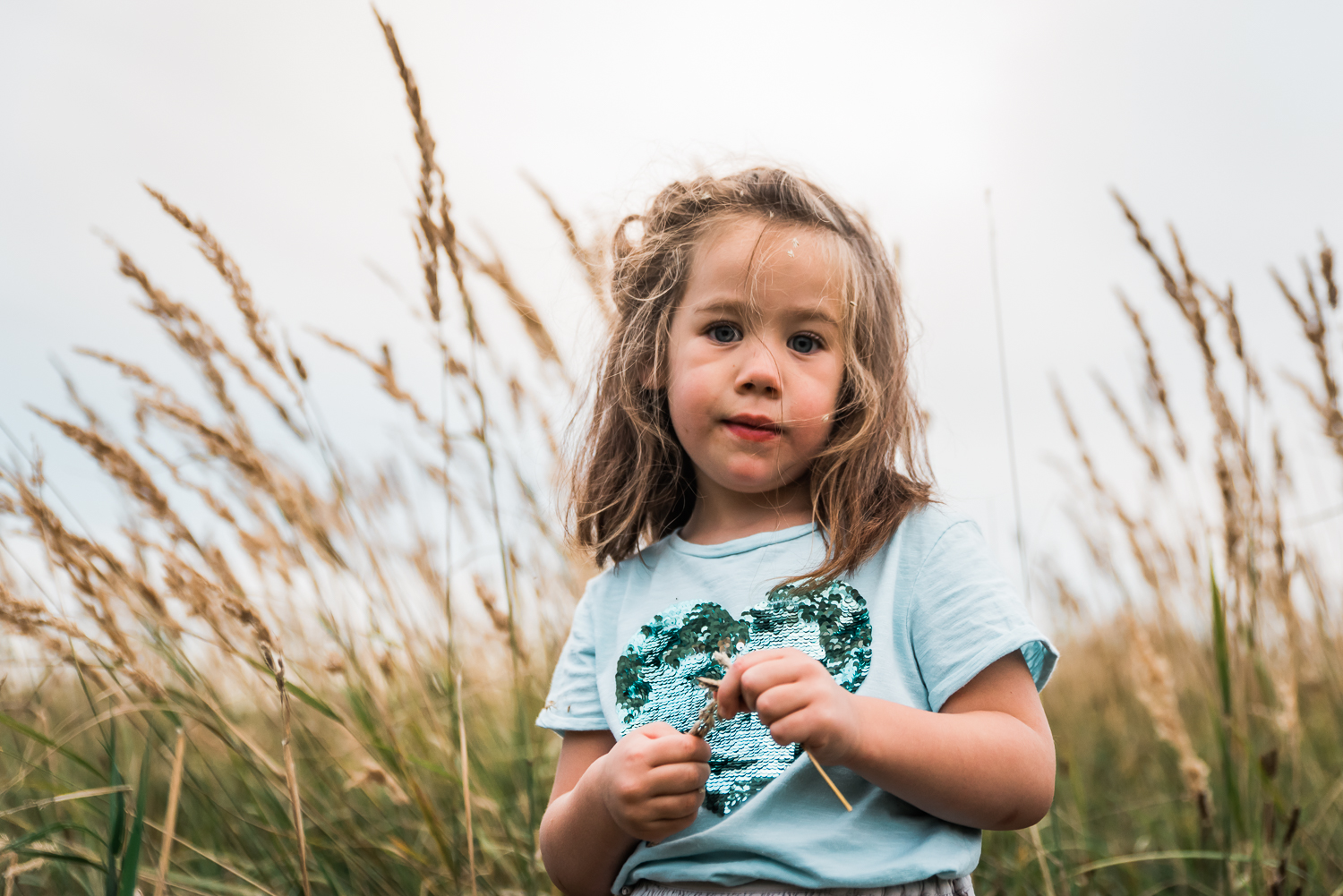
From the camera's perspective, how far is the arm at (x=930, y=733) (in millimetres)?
882

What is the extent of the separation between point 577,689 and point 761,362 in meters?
0.56

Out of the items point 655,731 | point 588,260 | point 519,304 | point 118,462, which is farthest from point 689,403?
point 118,462

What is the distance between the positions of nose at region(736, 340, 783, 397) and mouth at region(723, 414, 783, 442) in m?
0.03

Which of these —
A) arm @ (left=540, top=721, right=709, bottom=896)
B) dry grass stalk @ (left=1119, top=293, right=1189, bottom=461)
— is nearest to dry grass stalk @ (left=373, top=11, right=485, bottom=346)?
arm @ (left=540, top=721, right=709, bottom=896)

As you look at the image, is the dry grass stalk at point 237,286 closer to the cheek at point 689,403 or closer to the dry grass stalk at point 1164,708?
the cheek at point 689,403

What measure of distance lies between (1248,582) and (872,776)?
1130 millimetres

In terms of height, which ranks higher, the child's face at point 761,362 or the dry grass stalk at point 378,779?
the child's face at point 761,362

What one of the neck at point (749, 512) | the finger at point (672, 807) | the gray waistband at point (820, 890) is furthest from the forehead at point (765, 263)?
the gray waistband at point (820, 890)

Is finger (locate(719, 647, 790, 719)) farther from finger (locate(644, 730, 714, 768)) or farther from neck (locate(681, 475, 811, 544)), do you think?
neck (locate(681, 475, 811, 544))

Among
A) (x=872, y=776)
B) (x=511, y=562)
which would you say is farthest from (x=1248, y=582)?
(x=511, y=562)

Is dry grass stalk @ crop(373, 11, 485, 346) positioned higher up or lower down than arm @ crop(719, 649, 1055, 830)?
higher up

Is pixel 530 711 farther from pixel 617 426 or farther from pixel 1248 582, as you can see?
pixel 1248 582

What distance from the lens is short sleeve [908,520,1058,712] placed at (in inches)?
41.4

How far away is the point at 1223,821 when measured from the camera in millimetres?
1642
